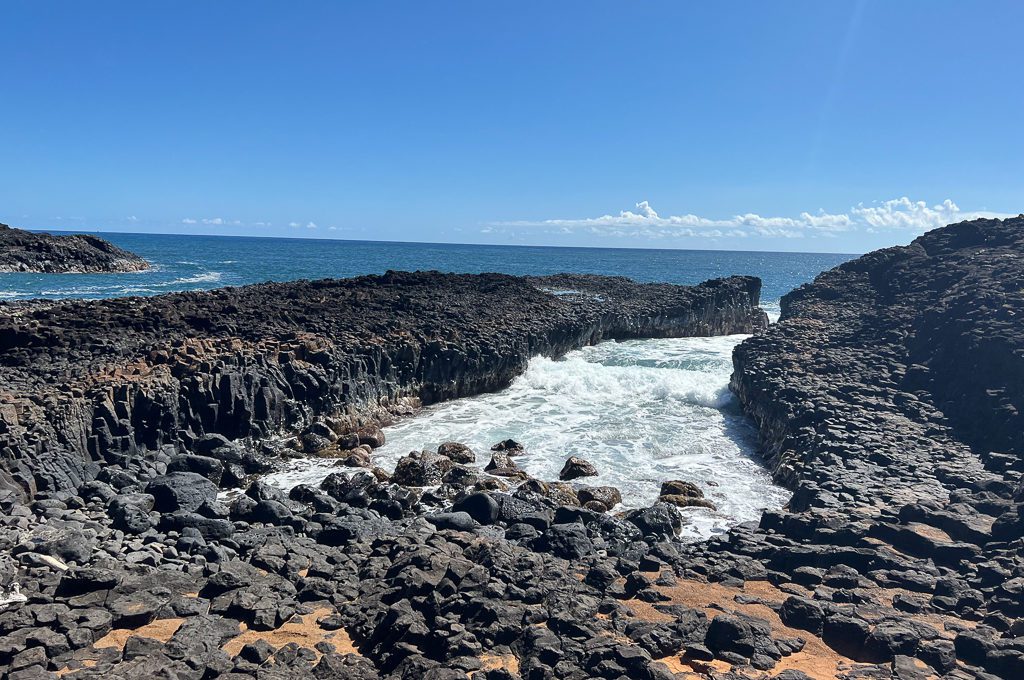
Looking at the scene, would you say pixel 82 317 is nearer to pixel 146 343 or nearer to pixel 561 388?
pixel 146 343

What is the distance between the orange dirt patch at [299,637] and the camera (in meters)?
8.64

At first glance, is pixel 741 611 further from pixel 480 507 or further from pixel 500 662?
pixel 480 507

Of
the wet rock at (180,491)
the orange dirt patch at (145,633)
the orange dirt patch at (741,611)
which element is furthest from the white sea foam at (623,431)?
the orange dirt patch at (145,633)

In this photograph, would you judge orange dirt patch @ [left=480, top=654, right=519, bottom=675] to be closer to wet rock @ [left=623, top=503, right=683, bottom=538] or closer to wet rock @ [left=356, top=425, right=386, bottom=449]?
wet rock @ [left=623, top=503, right=683, bottom=538]

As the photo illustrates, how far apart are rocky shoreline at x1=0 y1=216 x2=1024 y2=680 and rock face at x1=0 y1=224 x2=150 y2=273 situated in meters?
45.8

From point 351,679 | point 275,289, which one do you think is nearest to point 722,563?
point 351,679

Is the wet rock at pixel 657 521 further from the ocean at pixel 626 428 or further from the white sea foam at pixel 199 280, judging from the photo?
the white sea foam at pixel 199 280

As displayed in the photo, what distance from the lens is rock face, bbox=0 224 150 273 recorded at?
61.3 m

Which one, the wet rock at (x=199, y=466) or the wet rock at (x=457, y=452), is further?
the wet rock at (x=457, y=452)

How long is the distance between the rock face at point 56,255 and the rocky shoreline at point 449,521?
45.8 metres

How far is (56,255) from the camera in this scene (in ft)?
210

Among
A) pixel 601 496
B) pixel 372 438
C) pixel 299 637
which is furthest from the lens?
pixel 372 438

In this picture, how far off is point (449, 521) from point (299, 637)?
4568 millimetres

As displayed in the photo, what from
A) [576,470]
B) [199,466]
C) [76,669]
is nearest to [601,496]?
[576,470]
